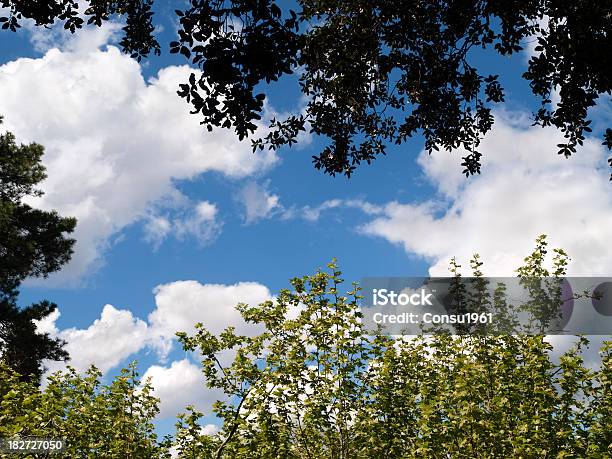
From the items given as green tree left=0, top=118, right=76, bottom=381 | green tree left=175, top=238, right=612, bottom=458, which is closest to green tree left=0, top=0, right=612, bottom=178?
green tree left=175, top=238, right=612, bottom=458

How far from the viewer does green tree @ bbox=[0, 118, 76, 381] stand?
25.9m

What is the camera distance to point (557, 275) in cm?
1381

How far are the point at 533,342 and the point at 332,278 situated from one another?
378 centimetres

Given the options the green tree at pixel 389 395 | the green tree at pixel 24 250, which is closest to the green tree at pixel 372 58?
the green tree at pixel 389 395

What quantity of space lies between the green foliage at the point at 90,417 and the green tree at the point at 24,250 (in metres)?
13.4

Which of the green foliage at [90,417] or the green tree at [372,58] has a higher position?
the green tree at [372,58]

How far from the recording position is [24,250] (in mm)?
26500

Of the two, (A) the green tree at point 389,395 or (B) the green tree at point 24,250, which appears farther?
(B) the green tree at point 24,250

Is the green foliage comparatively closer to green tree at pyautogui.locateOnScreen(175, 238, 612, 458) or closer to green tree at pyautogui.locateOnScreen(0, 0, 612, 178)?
green tree at pyautogui.locateOnScreen(175, 238, 612, 458)

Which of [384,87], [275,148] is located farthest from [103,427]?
[384,87]

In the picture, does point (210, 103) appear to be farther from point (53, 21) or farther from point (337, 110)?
point (337, 110)

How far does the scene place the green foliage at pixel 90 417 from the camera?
11727 millimetres

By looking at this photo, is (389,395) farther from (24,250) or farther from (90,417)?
(24,250)

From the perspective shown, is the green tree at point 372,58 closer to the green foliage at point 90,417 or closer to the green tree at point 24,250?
the green foliage at point 90,417
